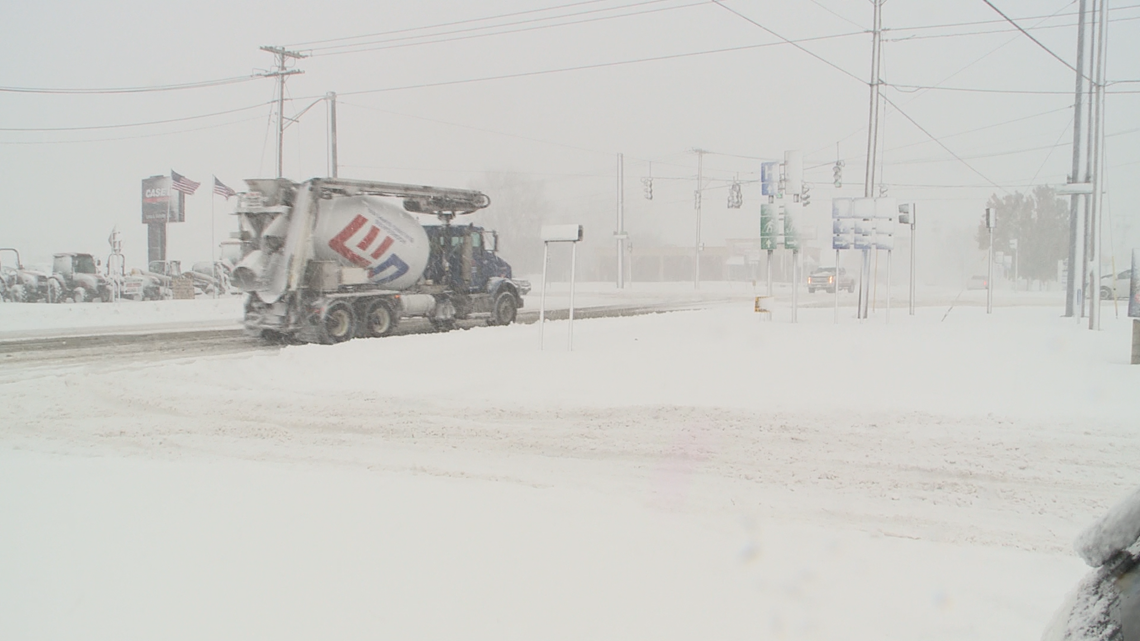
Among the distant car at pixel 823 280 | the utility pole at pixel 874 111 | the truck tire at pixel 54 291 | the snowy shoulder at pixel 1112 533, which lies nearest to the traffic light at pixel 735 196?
the distant car at pixel 823 280

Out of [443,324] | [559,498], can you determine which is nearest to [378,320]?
[443,324]

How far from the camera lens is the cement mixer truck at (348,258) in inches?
603

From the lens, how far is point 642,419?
807cm

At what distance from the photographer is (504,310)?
2028 centimetres

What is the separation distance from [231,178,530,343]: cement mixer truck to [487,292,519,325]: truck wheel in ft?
2.40

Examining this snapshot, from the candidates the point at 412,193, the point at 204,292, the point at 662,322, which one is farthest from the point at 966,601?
the point at 204,292

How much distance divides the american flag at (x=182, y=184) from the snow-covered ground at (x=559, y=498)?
83.0 feet

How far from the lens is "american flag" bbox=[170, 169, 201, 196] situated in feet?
109

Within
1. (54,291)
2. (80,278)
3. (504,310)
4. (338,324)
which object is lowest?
(338,324)

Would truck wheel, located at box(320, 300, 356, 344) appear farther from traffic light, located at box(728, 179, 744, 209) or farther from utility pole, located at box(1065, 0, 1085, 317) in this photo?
traffic light, located at box(728, 179, 744, 209)

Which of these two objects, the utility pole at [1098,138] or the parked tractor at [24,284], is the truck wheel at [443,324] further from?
the parked tractor at [24,284]

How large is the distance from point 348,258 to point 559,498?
40.0 ft

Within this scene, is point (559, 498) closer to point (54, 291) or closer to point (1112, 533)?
point (1112, 533)

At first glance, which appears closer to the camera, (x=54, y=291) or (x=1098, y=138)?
(x=1098, y=138)
